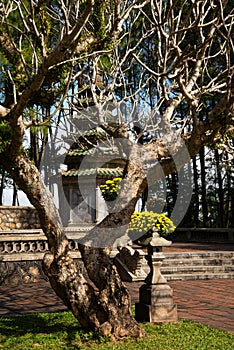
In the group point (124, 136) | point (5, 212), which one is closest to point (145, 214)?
point (5, 212)

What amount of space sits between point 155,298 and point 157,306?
4.9 inches

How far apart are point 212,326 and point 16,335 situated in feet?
9.95

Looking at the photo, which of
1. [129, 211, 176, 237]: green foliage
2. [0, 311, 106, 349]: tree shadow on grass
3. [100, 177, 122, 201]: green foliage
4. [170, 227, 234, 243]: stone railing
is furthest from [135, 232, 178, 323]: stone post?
[170, 227, 234, 243]: stone railing

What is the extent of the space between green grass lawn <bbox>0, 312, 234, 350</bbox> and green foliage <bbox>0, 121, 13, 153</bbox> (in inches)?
102

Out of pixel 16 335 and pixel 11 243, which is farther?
pixel 11 243

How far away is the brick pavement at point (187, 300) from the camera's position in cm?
788

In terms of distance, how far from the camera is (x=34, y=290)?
35.8 ft

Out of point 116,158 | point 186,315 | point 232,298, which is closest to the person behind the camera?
point 186,315

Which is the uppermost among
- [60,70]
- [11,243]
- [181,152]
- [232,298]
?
[60,70]

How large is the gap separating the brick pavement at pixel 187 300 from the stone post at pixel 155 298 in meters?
0.77

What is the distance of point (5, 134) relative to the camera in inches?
207

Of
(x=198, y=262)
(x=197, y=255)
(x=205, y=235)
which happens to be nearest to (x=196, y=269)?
(x=198, y=262)

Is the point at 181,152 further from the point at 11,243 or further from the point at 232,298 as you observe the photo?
the point at 11,243

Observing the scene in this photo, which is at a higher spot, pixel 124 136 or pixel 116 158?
pixel 116 158
